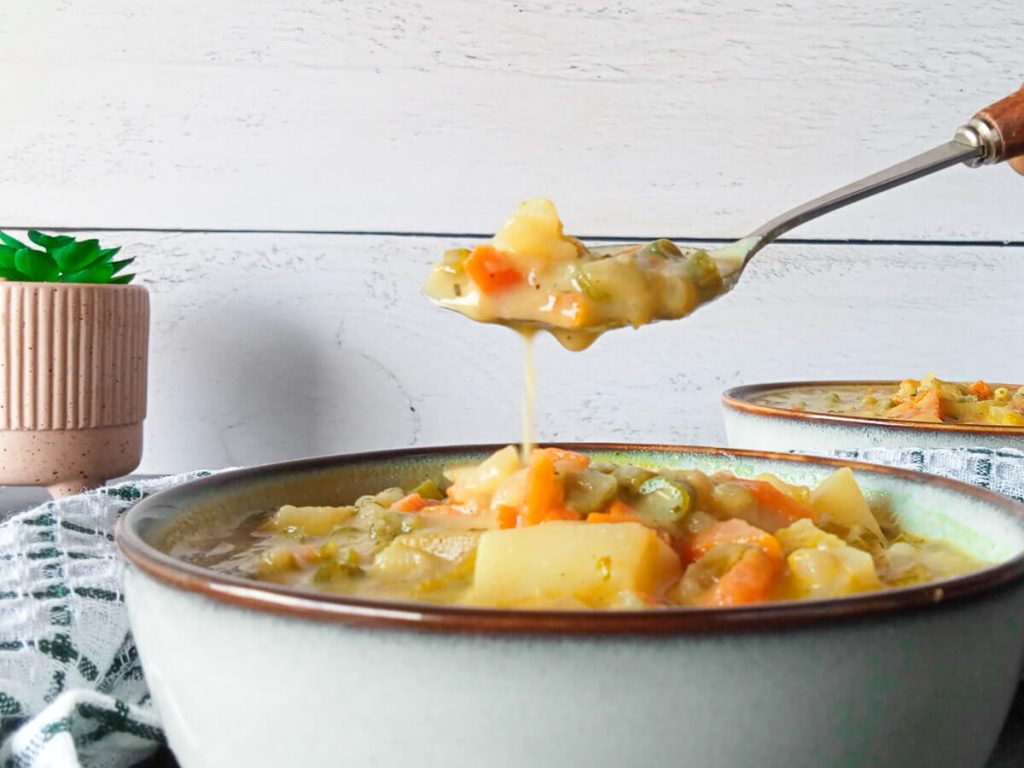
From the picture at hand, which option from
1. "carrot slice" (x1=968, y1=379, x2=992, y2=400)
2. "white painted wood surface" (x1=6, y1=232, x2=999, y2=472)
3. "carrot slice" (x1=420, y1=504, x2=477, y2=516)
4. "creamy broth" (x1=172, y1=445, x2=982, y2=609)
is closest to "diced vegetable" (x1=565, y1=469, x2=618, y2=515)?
"creamy broth" (x1=172, y1=445, x2=982, y2=609)

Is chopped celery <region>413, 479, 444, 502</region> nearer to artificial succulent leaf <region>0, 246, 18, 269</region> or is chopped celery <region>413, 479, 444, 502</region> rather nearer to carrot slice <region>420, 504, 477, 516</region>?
carrot slice <region>420, 504, 477, 516</region>

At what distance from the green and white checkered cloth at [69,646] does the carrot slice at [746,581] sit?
1.58 ft

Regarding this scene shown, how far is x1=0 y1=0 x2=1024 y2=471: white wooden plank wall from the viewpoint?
2807 mm

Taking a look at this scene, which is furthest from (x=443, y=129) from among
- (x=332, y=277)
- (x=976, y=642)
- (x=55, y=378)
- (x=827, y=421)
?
(x=976, y=642)

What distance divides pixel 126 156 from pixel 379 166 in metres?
0.66

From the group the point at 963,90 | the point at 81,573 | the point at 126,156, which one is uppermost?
the point at 963,90

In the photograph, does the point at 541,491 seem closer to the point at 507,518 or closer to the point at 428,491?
the point at 507,518

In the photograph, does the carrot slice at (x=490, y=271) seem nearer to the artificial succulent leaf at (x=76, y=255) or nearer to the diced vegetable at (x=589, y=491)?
the diced vegetable at (x=589, y=491)

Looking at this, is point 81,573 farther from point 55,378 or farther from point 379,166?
point 379,166

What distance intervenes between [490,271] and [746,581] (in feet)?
1.71

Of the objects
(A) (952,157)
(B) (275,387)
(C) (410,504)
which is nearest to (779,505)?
(C) (410,504)

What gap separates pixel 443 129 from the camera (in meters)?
2.84

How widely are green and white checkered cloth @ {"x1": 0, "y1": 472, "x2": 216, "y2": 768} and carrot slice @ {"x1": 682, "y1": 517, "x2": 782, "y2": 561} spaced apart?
0.51 meters

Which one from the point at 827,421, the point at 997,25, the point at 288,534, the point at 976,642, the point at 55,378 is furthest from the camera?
the point at 997,25
